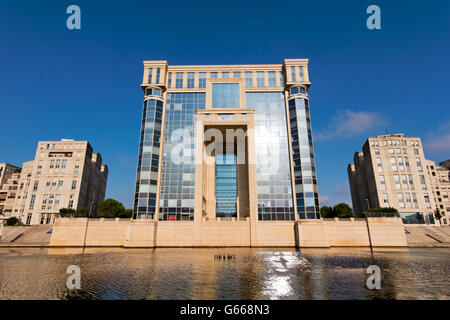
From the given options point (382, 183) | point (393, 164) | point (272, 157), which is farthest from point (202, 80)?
point (393, 164)

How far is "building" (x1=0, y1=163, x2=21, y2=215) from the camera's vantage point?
11856cm

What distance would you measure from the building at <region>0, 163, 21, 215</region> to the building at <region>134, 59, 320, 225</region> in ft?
341

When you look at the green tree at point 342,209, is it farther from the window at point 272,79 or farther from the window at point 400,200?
the window at point 272,79

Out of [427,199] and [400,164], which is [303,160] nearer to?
[400,164]

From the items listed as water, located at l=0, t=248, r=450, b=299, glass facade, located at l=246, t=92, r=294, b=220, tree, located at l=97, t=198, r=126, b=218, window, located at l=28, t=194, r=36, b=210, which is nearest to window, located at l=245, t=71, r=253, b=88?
glass facade, located at l=246, t=92, r=294, b=220

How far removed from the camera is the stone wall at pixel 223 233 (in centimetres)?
5519

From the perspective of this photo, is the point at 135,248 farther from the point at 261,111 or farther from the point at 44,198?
the point at 44,198

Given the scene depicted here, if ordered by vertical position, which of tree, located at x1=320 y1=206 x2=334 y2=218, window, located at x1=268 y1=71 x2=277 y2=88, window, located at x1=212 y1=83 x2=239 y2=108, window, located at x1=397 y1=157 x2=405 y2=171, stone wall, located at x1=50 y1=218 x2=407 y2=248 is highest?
window, located at x1=268 y1=71 x2=277 y2=88

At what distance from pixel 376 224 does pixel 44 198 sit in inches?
4569

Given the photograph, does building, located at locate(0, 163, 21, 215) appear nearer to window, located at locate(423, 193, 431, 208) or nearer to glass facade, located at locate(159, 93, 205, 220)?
glass facade, located at locate(159, 93, 205, 220)

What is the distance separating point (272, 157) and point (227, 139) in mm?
16181

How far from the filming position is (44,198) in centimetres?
9894
